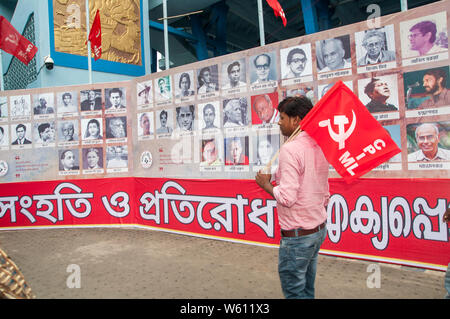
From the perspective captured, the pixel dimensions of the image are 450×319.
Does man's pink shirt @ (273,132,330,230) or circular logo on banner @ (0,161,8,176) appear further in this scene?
circular logo on banner @ (0,161,8,176)

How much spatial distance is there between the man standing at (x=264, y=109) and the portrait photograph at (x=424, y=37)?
174cm

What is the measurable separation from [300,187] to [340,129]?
0.56m

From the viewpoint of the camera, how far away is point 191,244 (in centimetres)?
476

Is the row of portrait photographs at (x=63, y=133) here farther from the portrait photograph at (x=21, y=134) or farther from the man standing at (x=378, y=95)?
the man standing at (x=378, y=95)

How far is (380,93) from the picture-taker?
3.75 m

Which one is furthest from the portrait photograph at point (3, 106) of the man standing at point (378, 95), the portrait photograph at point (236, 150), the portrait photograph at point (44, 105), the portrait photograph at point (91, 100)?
the man standing at point (378, 95)

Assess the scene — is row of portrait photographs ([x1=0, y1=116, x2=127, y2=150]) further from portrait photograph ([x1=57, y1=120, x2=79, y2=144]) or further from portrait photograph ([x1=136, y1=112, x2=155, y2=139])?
portrait photograph ([x1=136, y1=112, x2=155, y2=139])

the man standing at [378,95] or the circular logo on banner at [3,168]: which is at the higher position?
the man standing at [378,95]

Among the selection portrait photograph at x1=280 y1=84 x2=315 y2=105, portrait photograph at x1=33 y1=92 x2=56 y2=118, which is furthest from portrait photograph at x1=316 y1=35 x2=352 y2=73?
portrait photograph at x1=33 y1=92 x2=56 y2=118

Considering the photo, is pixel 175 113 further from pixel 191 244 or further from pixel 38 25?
pixel 38 25

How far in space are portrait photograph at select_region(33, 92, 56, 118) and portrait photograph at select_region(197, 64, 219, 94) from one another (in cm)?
313

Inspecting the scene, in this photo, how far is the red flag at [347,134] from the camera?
2.07 m

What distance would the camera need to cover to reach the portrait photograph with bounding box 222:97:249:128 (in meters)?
4.77
